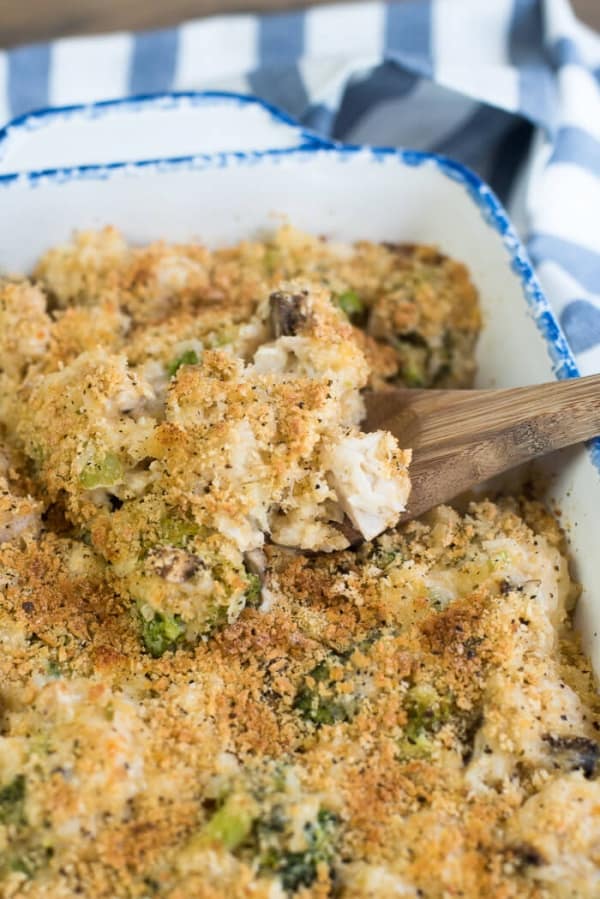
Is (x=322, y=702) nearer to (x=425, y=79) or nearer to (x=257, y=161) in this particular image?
(x=257, y=161)

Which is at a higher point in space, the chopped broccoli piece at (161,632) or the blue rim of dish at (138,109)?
the blue rim of dish at (138,109)

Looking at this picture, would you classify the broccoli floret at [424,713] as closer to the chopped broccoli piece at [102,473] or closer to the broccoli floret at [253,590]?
the broccoli floret at [253,590]

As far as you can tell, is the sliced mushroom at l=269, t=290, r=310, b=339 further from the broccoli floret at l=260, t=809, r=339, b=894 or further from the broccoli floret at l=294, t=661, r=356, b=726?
the broccoli floret at l=260, t=809, r=339, b=894

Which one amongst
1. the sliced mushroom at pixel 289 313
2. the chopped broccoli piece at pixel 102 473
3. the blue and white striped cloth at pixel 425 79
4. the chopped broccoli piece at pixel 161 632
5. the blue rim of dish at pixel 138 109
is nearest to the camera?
the chopped broccoli piece at pixel 161 632

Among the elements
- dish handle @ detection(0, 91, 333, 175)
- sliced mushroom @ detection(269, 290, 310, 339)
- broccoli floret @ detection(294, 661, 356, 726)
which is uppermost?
dish handle @ detection(0, 91, 333, 175)

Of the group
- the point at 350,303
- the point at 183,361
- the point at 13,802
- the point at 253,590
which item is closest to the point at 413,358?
the point at 350,303

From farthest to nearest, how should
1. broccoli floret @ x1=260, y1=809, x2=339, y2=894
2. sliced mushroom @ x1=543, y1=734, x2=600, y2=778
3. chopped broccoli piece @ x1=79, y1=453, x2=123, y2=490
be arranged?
chopped broccoli piece @ x1=79, y1=453, x2=123, y2=490
sliced mushroom @ x1=543, y1=734, x2=600, y2=778
broccoli floret @ x1=260, y1=809, x2=339, y2=894

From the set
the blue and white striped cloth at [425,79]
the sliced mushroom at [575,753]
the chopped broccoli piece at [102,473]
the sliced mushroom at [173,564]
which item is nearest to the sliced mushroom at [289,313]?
the chopped broccoli piece at [102,473]

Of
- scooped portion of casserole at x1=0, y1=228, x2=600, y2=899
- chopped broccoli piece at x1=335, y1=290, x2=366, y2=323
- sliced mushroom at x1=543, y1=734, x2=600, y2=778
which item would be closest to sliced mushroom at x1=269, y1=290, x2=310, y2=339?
scooped portion of casserole at x1=0, y1=228, x2=600, y2=899
